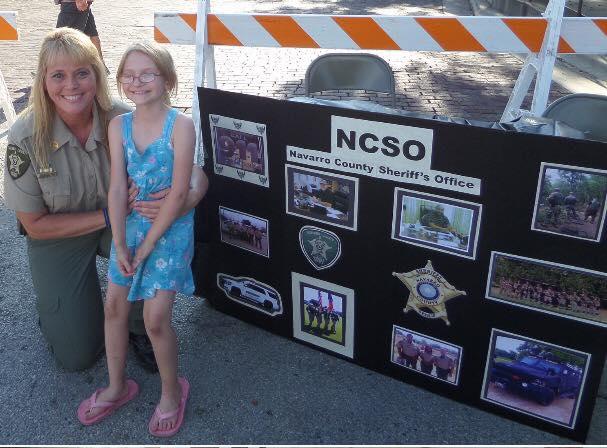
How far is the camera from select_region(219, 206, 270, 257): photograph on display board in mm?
2925

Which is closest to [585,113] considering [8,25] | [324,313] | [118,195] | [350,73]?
[350,73]

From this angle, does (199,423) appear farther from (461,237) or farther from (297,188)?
(461,237)

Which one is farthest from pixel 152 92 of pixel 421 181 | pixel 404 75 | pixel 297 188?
pixel 404 75

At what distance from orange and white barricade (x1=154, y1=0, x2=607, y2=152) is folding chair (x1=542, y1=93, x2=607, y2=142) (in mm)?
334

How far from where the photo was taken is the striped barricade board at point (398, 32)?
353 cm

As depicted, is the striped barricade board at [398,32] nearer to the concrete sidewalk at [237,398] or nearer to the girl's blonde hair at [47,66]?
the girl's blonde hair at [47,66]

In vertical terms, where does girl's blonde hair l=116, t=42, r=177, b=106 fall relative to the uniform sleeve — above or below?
above

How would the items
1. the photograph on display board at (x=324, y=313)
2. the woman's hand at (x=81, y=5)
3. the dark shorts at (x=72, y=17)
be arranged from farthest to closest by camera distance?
1. the dark shorts at (x=72, y=17)
2. the woman's hand at (x=81, y=5)
3. the photograph on display board at (x=324, y=313)

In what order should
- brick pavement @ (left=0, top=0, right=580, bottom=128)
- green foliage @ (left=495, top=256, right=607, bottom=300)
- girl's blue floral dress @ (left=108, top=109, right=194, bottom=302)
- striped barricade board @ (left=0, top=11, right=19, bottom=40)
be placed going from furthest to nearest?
brick pavement @ (left=0, top=0, right=580, bottom=128) < striped barricade board @ (left=0, top=11, right=19, bottom=40) < girl's blue floral dress @ (left=108, top=109, right=194, bottom=302) < green foliage @ (left=495, top=256, right=607, bottom=300)

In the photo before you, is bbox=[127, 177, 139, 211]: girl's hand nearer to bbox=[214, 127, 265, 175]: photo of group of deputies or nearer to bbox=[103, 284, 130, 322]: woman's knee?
bbox=[103, 284, 130, 322]: woman's knee

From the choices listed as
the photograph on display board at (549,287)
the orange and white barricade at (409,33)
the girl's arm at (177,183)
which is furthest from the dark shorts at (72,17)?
the photograph on display board at (549,287)

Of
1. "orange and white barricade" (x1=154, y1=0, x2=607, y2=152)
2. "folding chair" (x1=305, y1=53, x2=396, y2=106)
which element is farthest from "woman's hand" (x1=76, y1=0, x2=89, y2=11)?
"folding chair" (x1=305, y1=53, x2=396, y2=106)

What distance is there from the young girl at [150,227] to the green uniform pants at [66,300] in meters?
0.34

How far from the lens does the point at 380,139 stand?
94.3 inches
